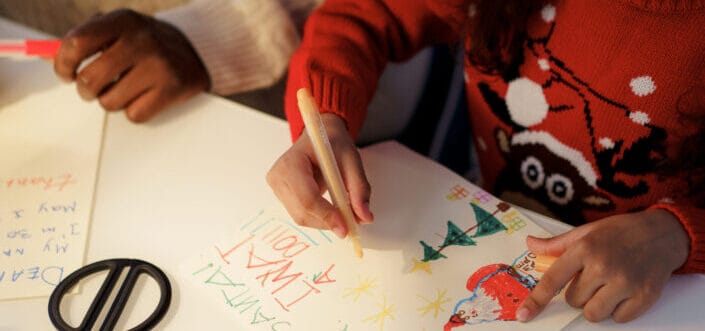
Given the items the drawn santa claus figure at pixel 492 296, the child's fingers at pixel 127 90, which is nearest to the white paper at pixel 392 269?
the drawn santa claus figure at pixel 492 296

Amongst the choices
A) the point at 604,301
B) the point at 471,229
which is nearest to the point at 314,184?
the point at 471,229

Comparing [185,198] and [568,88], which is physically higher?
[568,88]

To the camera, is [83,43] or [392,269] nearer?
[392,269]

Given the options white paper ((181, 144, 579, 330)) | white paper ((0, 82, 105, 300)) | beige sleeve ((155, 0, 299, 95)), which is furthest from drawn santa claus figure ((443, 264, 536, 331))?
beige sleeve ((155, 0, 299, 95))

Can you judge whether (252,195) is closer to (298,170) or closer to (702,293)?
(298,170)

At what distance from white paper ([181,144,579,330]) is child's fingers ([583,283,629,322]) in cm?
2

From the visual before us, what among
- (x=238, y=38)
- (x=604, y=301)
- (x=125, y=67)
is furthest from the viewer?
(x=238, y=38)

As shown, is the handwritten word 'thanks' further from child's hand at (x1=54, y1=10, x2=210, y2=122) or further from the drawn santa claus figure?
the drawn santa claus figure

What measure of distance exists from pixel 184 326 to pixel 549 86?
427mm

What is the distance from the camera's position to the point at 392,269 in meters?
0.53

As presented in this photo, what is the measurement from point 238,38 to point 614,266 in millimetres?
524

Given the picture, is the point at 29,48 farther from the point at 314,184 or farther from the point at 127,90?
the point at 314,184

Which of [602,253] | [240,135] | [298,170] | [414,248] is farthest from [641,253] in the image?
[240,135]

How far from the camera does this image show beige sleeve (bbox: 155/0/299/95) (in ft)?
2.58
